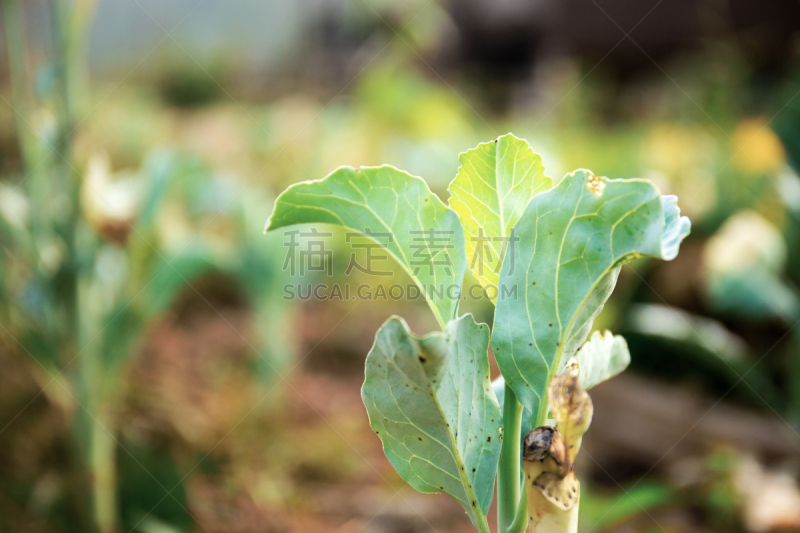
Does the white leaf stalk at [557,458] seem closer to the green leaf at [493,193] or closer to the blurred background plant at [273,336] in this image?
the green leaf at [493,193]

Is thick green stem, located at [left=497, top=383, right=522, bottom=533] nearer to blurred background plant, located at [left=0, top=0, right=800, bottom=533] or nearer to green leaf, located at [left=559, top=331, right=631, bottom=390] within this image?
green leaf, located at [left=559, top=331, right=631, bottom=390]

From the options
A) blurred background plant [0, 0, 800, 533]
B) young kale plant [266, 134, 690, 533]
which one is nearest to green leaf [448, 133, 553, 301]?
young kale plant [266, 134, 690, 533]

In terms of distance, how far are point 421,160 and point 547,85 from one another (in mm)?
2328

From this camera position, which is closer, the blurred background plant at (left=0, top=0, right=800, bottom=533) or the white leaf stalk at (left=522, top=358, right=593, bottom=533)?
the white leaf stalk at (left=522, top=358, right=593, bottom=533)

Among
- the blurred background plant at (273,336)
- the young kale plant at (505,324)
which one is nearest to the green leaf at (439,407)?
the young kale plant at (505,324)

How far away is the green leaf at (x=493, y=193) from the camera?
25cm

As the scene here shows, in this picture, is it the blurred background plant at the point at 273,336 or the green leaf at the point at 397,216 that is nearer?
the green leaf at the point at 397,216

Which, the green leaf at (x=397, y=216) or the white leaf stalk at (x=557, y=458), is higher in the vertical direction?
the green leaf at (x=397, y=216)

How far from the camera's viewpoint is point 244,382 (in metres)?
1.15

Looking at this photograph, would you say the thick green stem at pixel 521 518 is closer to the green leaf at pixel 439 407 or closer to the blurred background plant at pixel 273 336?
the green leaf at pixel 439 407

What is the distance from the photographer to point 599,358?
0.80ft

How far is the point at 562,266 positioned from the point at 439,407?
0.08m

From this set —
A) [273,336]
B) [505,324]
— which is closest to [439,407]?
[505,324]

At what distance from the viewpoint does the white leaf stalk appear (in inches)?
8.2
